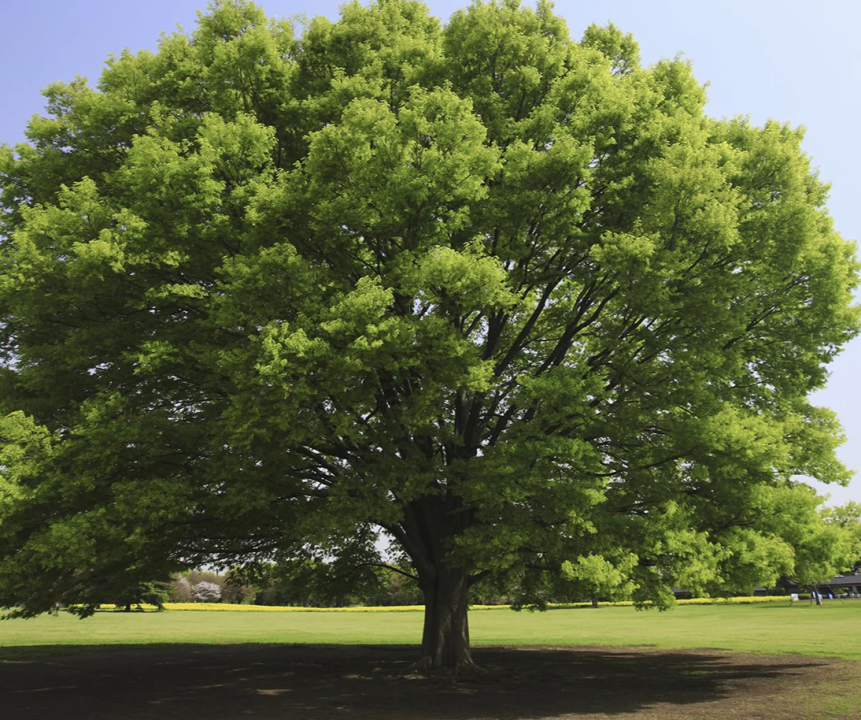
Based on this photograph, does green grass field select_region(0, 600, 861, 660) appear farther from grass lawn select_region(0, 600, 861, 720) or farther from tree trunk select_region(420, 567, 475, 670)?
tree trunk select_region(420, 567, 475, 670)

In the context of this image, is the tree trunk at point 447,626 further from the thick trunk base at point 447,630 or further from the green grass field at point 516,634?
the green grass field at point 516,634

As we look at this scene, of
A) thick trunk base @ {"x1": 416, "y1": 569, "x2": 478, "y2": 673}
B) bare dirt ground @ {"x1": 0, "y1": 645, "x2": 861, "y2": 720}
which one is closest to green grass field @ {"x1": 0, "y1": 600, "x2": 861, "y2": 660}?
bare dirt ground @ {"x1": 0, "y1": 645, "x2": 861, "y2": 720}

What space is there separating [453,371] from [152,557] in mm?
9429

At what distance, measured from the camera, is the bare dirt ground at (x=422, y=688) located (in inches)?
574

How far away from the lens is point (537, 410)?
54.7ft

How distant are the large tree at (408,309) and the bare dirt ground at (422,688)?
7.60 ft

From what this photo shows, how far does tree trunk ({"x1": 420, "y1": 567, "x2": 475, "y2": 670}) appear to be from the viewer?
19.6m

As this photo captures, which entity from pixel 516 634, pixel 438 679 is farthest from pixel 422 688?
pixel 516 634

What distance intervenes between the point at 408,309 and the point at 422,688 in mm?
9136

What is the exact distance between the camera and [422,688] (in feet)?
57.3

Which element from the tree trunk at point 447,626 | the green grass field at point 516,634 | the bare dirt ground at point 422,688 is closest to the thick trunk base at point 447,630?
the tree trunk at point 447,626

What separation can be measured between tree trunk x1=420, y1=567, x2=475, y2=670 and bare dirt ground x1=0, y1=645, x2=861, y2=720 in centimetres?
76

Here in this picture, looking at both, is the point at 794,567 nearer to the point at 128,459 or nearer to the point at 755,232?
the point at 755,232

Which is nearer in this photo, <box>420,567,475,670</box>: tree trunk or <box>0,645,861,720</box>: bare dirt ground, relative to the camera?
<box>0,645,861,720</box>: bare dirt ground
